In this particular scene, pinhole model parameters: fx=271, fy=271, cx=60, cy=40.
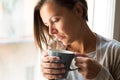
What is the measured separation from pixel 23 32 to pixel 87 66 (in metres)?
0.38

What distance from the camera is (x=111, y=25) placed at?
126cm

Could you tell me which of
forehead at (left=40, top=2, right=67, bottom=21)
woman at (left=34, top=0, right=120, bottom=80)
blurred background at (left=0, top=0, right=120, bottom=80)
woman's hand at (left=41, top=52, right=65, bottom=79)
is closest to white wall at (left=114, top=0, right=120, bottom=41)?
blurred background at (left=0, top=0, right=120, bottom=80)

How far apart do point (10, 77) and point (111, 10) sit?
0.54m

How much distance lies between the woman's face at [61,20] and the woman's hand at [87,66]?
11cm

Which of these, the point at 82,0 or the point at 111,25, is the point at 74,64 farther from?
the point at 111,25

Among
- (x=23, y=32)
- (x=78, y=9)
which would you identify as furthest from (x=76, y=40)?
(x=23, y=32)

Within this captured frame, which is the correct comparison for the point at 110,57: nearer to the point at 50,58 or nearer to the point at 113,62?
the point at 113,62

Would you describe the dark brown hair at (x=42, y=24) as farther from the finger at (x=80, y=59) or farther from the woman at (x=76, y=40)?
the finger at (x=80, y=59)

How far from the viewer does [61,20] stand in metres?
0.94

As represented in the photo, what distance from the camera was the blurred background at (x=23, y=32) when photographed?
1.11 m

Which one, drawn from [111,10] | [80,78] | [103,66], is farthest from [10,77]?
[111,10]

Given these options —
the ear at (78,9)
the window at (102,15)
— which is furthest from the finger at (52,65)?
the window at (102,15)

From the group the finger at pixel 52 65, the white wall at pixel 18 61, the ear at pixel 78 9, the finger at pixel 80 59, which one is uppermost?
the ear at pixel 78 9

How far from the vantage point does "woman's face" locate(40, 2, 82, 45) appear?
0.94 m
